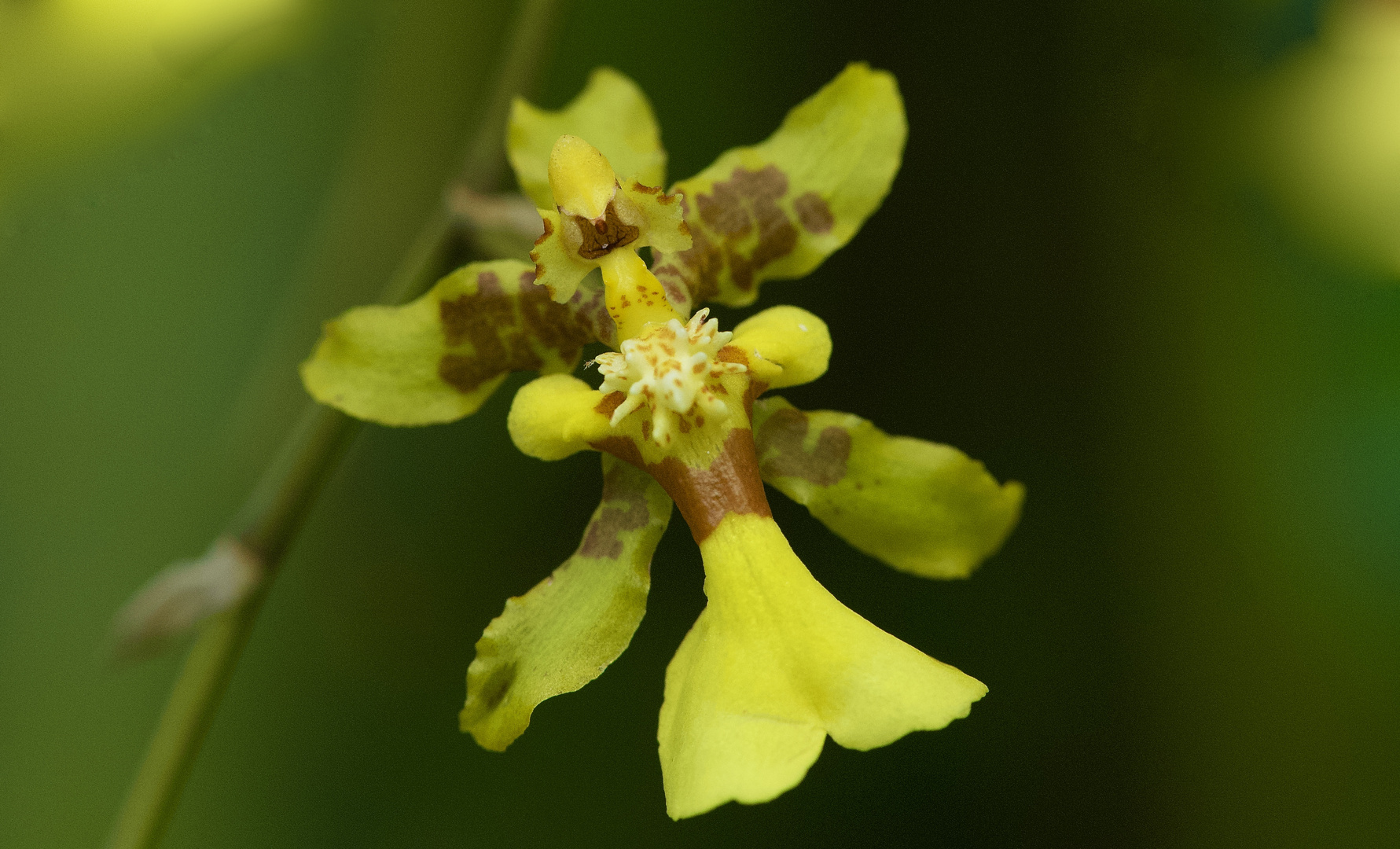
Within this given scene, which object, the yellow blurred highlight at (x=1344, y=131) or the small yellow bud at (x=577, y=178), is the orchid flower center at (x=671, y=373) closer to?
the small yellow bud at (x=577, y=178)

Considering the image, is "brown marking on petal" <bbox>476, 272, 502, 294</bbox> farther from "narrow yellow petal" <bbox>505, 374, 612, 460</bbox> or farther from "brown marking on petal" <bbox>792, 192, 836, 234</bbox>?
"brown marking on petal" <bbox>792, 192, 836, 234</bbox>

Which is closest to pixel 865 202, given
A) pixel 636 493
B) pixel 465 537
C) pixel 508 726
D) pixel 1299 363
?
pixel 636 493

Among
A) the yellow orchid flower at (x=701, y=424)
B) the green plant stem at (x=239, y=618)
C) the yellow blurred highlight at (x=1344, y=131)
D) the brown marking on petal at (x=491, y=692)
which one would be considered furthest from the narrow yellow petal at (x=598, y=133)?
the yellow blurred highlight at (x=1344, y=131)

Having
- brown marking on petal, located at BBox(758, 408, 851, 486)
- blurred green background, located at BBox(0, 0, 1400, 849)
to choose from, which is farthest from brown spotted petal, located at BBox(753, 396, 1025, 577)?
blurred green background, located at BBox(0, 0, 1400, 849)

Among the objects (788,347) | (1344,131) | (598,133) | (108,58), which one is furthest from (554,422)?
(1344,131)

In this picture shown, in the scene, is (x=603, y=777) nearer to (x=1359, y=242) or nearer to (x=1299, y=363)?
(x=1299, y=363)
